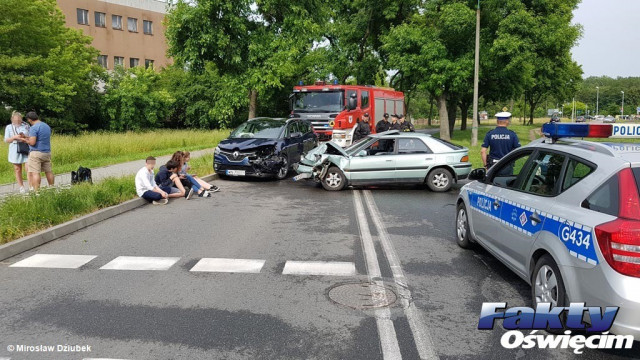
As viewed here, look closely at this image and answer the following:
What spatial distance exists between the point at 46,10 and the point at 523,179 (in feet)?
111

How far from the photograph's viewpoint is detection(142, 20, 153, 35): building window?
56438mm

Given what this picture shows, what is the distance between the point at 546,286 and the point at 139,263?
14.5 feet

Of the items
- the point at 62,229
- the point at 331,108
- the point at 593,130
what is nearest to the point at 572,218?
the point at 593,130

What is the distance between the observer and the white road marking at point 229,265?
233 inches

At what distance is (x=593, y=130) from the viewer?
17.5ft

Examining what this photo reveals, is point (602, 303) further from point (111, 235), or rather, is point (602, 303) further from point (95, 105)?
point (95, 105)

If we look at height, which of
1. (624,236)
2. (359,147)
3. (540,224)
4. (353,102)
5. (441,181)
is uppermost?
(353,102)

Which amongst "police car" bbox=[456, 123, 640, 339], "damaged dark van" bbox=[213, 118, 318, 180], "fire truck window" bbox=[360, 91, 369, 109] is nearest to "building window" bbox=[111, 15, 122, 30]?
"fire truck window" bbox=[360, 91, 369, 109]

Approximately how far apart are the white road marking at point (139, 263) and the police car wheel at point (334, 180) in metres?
6.64

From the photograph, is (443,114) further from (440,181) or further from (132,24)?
(132,24)

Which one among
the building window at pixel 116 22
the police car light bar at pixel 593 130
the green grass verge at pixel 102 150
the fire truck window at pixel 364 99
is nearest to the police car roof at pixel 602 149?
the police car light bar at pixel 593 130

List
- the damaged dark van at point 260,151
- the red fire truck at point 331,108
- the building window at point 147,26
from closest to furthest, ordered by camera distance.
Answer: the damaged dark van at point 260,151 < the red fire truck at point 331,108 < the building window at point 147,26

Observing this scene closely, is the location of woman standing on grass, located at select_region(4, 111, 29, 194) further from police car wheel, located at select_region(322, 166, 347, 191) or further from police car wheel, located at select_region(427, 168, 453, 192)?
police car wheel, located at select_region(427, 168, 453, 192)

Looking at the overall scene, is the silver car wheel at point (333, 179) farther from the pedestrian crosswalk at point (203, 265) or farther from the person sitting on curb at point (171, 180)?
the pedestrian crosswalk at point (203, 265)
